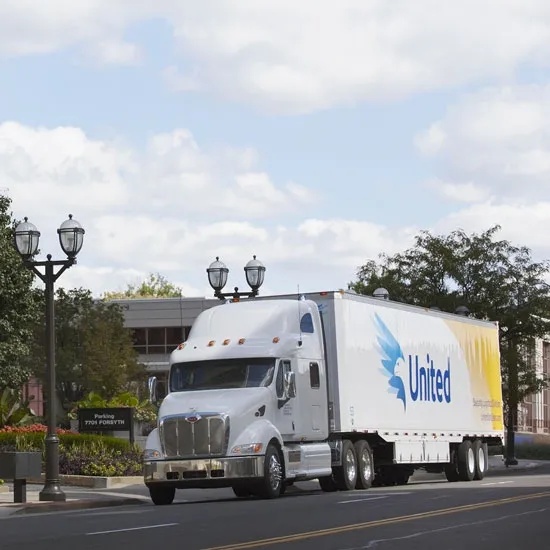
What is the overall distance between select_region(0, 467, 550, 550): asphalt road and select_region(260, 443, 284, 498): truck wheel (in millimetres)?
524

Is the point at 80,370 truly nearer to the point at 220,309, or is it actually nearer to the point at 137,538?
the point at 220,309

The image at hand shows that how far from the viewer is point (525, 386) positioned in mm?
63125

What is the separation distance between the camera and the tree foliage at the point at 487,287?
5644cm

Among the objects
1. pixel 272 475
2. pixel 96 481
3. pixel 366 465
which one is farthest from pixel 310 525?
pixel 96 481

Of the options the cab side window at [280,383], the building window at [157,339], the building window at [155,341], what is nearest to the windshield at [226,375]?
the cab side window at [280,383]

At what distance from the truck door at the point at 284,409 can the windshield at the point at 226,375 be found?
8.8 inches

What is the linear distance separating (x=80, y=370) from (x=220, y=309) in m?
42.7

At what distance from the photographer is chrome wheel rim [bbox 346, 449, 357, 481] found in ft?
103

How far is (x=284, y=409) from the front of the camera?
94.2ft

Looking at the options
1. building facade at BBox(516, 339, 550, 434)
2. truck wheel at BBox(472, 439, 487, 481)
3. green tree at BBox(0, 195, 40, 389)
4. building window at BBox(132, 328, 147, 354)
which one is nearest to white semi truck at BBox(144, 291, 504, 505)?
truck wheel at BBox(472, 439, 487, 481)

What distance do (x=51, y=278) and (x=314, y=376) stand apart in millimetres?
6072

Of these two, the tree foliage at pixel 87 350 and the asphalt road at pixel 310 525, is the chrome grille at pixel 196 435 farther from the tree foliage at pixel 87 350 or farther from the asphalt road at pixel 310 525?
the tree foliage at pixel 87 350

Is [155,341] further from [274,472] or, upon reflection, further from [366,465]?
[274,472]

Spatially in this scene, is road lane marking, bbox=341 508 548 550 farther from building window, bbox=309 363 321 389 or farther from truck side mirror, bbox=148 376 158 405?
truck side mirror, bbox=148 376 158 405
